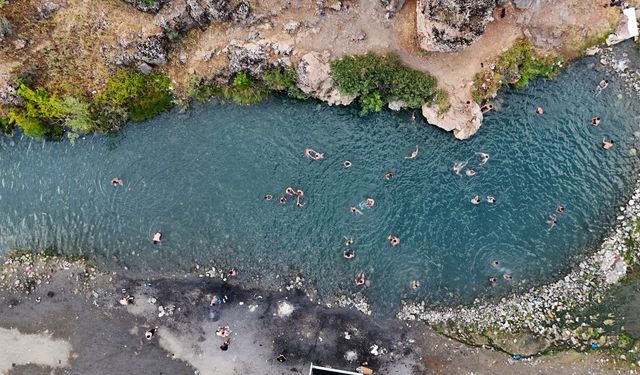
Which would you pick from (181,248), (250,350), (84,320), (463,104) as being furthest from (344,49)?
(84,320)

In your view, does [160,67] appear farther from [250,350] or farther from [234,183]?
[250,350]

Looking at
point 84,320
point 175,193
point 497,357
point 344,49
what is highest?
point 344,49

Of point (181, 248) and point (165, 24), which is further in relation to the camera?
point (181, 248)

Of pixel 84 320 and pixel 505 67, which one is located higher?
pixel 505 67

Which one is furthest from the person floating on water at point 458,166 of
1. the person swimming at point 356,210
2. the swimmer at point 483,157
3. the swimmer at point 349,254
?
the swimmer at point 349,254

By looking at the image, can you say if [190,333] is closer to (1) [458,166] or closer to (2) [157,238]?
(2) [157,238]

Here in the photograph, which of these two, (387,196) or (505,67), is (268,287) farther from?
(505,67)

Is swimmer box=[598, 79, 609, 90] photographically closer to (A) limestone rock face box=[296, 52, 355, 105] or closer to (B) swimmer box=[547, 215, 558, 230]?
(B) swimmer box=[547, 215, 558, 230]
